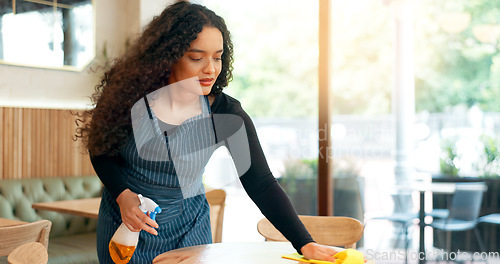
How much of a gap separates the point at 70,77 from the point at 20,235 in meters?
2.30

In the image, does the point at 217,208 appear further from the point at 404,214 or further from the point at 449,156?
the point at 449,156

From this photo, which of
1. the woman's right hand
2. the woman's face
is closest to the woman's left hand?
the woman's right hand

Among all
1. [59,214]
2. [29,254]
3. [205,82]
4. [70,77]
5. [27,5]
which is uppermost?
[27,5]

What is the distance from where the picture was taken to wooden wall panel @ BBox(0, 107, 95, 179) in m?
3.79

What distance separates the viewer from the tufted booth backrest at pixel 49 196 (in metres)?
3.63

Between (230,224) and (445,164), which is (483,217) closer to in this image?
(445,164)

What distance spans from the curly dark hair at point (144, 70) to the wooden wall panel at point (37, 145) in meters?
2.26

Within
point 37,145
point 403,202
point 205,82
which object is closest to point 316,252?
point 205,82

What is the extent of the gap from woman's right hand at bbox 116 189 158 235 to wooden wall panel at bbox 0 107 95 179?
2447 millimetres

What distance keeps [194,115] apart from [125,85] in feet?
0.71

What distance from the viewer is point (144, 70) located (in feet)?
5.10

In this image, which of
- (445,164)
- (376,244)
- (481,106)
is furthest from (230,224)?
(481,106)

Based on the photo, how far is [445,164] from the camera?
3.18 metres

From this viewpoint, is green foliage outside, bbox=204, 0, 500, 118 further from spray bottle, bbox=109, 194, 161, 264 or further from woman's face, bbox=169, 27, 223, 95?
spray bottle, bbox=109, 194, 161, 264
